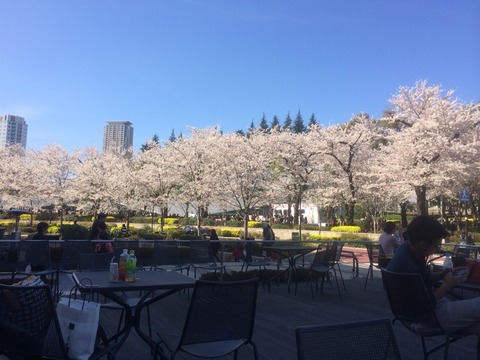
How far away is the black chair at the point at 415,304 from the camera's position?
11.0 feet

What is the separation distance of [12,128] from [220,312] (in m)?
121

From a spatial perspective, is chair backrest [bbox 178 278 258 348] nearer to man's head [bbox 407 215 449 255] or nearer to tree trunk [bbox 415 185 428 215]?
man's head [bbox 407 215 449 255]

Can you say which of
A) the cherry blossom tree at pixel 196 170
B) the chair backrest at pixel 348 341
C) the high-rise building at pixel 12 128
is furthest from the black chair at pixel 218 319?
the high-rise building at pixel 12 128

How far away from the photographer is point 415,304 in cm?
347

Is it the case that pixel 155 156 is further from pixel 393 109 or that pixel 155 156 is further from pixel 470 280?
pixel 470 280

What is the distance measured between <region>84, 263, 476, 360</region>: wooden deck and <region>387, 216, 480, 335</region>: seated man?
4.80ft

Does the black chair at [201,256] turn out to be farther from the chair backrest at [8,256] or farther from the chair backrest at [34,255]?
the chair backrest at [8,256]

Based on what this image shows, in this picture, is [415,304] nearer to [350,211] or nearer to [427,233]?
[427,233]

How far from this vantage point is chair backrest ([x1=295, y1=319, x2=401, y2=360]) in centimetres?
212

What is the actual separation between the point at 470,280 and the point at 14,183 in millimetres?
39782

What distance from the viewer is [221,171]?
1104 inches

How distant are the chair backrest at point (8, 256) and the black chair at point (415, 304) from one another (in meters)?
6.29

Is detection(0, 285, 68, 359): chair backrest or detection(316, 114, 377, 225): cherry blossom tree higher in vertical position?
detection(316, 114, 377, 225): cherry blossom tree

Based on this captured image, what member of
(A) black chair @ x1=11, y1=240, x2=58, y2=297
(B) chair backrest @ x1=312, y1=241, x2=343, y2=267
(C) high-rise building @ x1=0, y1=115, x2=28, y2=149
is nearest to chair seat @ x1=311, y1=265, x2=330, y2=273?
(B) chair backrest @ x1=312, y1=241, x2=343, y2=267
